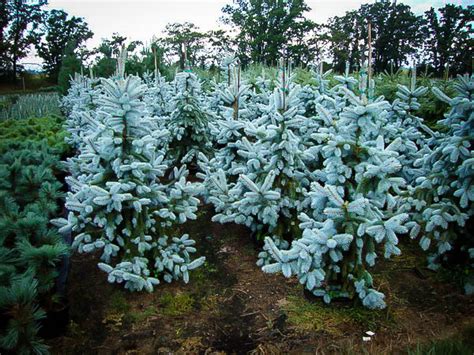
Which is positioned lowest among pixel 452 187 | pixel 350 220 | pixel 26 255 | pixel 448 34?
pixel 26 255

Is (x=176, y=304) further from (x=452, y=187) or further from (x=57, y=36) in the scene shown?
(x=57, y=36)

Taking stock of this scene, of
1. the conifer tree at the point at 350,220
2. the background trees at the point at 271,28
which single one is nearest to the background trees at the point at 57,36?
the background trees at the point at 271,28

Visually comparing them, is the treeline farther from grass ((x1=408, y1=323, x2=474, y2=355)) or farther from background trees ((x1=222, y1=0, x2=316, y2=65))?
grass ((x1=408, y1=323, x2=474, y2=355))

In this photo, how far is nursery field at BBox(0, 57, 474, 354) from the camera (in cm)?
290

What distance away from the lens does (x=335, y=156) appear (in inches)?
127

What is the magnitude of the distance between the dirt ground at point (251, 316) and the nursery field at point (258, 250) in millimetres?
16

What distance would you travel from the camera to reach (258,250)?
4504mm

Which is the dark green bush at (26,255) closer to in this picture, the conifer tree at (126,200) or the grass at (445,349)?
the conifer tree at (126,200)

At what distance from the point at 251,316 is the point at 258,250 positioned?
125 centimetres

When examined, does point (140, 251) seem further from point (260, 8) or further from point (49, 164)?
point (260, 8)

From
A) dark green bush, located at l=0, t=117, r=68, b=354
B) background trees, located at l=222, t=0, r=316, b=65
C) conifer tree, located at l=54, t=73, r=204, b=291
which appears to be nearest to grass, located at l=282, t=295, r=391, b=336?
conifer tree, located at l=54, t=73, r=204, b=291

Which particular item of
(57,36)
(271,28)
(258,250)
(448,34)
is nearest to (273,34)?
(271,28)

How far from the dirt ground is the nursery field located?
2cm

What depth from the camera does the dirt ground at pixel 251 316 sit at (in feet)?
9.64
